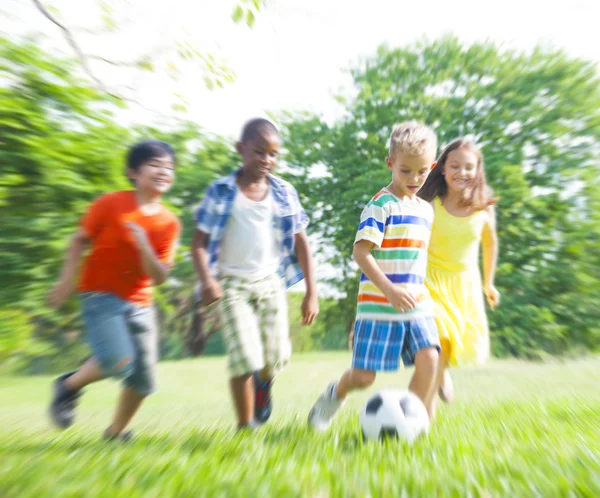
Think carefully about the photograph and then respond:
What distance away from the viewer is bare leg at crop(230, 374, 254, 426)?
3.54 m

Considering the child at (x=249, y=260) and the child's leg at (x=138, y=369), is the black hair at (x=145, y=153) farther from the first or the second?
the child's leg at (x=138, y=369)

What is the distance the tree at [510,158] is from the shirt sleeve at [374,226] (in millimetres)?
8695

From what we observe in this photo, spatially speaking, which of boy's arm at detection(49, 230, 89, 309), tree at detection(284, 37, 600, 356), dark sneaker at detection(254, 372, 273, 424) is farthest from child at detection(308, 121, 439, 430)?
tree at detection(284, 37, 600, 356)

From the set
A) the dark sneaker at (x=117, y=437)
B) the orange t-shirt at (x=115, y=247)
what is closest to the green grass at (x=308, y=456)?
the dark sneaker at (x=117, y=437)

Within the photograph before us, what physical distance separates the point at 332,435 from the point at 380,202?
1.40 m

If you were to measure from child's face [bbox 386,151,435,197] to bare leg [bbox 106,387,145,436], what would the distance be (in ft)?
6.45

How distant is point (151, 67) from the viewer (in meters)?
5.72

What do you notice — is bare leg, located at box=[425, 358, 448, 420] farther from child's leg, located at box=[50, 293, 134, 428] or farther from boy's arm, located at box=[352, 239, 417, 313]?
child's leg, located at box=[50, 293, 134, 428]

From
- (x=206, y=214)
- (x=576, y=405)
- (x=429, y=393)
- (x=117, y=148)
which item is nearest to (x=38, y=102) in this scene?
A: (x=117, y=148)

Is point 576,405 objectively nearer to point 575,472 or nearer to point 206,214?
point 575,472

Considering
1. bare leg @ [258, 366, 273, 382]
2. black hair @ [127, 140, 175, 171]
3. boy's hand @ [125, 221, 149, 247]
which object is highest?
black hair @ [127, 140, 175, 171]

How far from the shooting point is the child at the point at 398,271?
129 inches

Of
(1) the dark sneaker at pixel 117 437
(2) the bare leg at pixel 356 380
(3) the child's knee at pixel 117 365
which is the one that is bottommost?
(1) the dark sneaker at pixel 117 437

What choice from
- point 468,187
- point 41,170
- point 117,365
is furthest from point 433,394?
point 41,170
